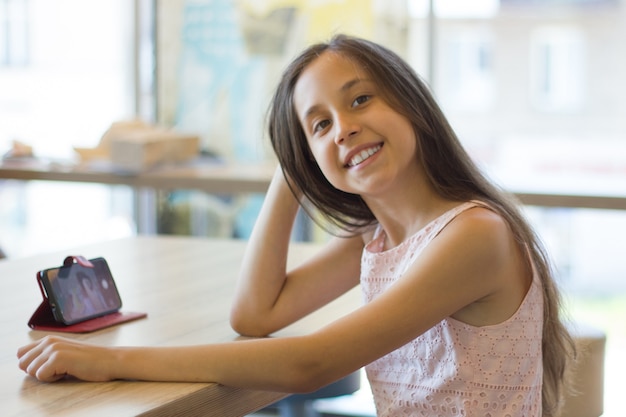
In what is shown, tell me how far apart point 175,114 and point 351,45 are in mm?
2696

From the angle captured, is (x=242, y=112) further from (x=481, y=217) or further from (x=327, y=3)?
(x=481, y=217)

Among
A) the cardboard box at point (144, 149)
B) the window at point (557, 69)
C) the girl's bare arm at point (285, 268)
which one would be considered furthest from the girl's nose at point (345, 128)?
the window at point (557, 69)

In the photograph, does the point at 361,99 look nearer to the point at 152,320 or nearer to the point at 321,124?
the point at 321,124

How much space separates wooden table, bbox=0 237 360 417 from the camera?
1164 millimetres

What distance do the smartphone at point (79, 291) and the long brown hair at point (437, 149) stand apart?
14.4 inches

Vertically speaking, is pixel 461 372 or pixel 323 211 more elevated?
pixel 323 211

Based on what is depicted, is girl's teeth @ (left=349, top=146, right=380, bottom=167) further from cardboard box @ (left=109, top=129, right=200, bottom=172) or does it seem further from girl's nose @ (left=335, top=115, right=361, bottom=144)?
cardboard box @ (left=109, top=129, right=200, bottom=172)

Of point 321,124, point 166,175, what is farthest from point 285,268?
point 166,175

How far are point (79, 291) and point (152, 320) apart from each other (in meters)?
0.12

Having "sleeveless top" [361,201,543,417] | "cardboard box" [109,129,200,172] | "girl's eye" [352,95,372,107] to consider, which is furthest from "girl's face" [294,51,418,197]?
"cardboard box" [109,129,200,172]

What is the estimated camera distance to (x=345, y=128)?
141 centimetres

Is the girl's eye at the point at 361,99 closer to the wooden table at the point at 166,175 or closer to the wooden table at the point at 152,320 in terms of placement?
the wooden table at the point at 152,320

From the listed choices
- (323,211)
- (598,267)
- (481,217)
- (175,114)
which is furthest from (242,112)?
(481,217)

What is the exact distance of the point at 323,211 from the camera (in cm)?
164
